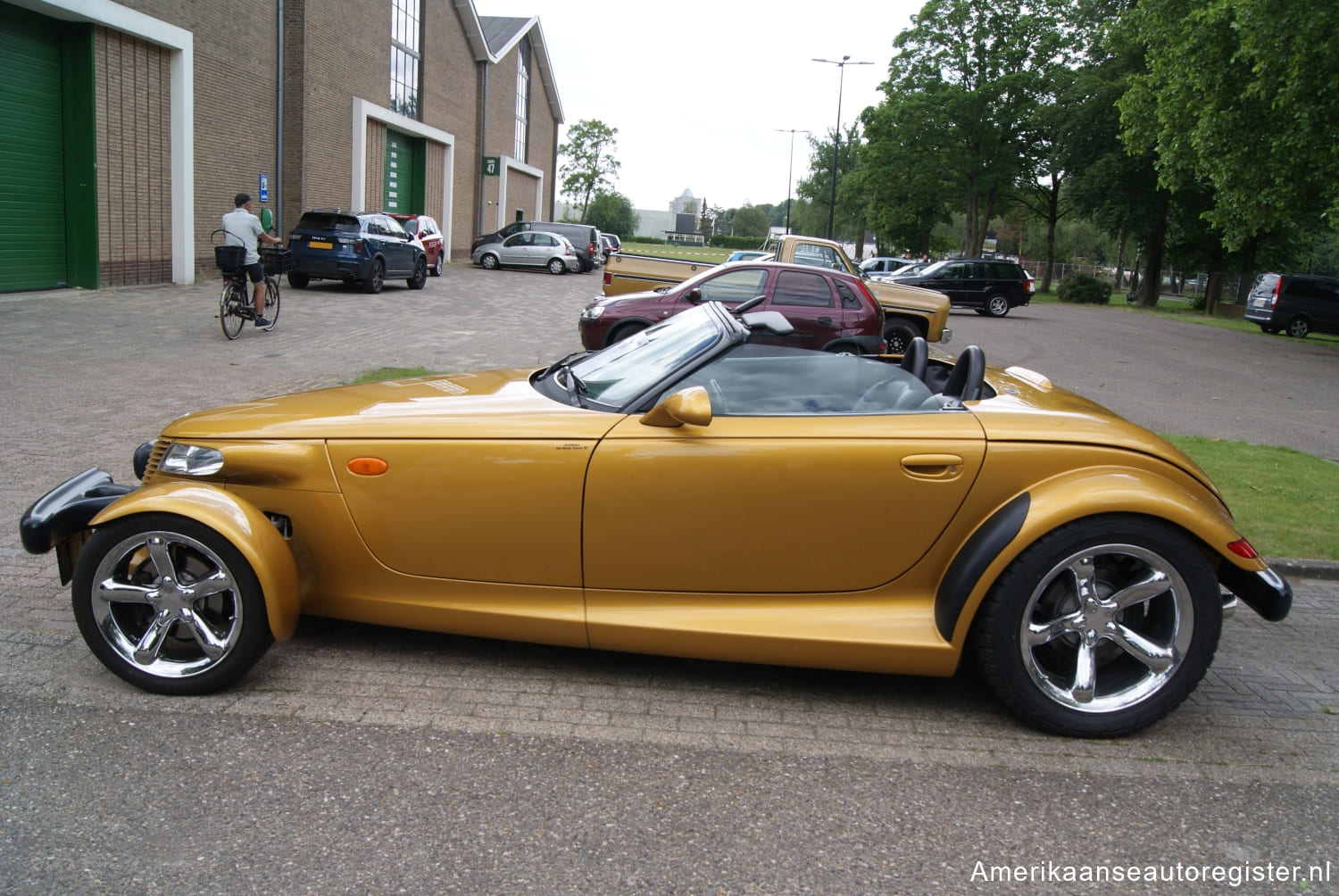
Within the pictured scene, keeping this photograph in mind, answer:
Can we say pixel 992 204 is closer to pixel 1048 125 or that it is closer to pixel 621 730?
pixel 1048 125

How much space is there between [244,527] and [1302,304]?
33.8 m

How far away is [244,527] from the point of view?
3361 millimetres

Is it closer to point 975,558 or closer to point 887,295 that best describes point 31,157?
point 887,295

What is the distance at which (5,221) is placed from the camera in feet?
51.6

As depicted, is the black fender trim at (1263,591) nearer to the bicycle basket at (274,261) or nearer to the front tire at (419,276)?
the bicycle basket at (274,261)

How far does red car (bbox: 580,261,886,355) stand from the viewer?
1168 cm

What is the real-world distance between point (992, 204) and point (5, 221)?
4857 cm

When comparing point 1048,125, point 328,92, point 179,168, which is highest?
point 1048,125

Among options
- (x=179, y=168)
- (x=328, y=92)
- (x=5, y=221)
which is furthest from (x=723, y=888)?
(x=328, y=92)

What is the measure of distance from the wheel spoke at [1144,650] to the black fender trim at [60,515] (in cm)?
360

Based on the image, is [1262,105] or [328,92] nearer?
[1262,105]

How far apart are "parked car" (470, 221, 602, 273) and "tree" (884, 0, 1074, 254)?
2116cm

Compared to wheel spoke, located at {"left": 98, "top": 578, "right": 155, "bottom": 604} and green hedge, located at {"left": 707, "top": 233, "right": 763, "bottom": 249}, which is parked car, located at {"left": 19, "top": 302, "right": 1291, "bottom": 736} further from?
green hedge, located at {"left": 707, "top": 233, "right": 763, "bottom": 249}

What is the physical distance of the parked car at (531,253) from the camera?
3634cm
